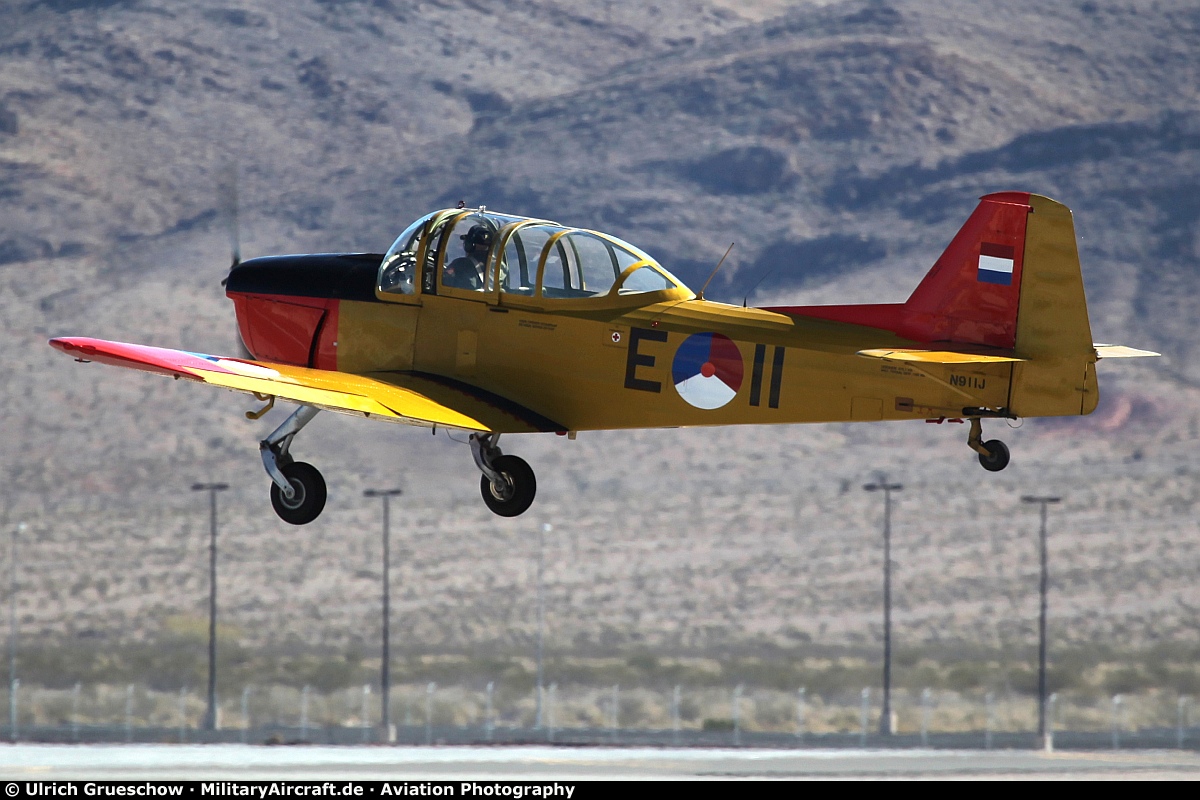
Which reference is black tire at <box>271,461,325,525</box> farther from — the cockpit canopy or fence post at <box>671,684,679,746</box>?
fence post at <box>671,684,679,746</box>

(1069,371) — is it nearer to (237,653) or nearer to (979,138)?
(237,653)

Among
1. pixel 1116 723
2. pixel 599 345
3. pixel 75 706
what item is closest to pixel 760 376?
pixel 599 345

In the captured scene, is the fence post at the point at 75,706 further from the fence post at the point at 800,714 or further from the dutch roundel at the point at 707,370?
the dutch roundel at the point at 707,370

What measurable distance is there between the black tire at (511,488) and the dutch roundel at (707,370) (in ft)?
6.94

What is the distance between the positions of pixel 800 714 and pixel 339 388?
5569cm

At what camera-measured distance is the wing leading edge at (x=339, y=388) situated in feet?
59.9

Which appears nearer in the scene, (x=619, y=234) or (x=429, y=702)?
(x=429, y=702)

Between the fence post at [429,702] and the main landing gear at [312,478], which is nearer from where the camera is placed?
the main landing gear at [312,478]

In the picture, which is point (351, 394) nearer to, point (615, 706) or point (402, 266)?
point (402, 266)

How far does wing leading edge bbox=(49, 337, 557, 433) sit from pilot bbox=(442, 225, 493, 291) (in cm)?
107

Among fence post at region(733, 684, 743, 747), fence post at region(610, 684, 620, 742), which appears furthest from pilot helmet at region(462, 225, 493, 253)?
fence post at region(610, 684, 620, 742)

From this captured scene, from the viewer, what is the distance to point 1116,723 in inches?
2896

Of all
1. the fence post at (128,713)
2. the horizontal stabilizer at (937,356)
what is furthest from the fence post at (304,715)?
the horizontal stabilizer at (937,356)
